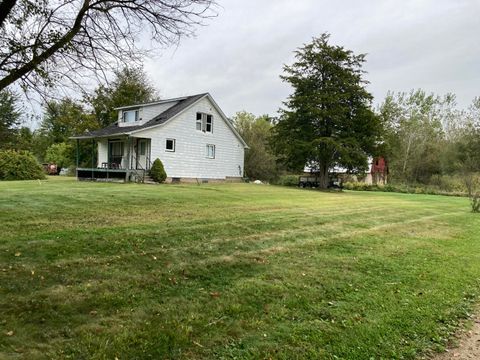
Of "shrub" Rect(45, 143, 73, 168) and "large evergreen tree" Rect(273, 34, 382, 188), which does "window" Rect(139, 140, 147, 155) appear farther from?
"shrub" Rect(45, 143, 73, 168)

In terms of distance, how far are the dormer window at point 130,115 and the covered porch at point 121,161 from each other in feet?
6.66

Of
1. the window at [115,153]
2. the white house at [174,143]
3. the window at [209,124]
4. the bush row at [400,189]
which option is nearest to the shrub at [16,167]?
the white house at [174,143]

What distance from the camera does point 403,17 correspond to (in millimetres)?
15891

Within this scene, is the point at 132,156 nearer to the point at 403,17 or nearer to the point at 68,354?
the point at 403,17

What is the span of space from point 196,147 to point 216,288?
81.3ft

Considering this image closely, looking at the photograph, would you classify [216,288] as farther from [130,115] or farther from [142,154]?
[130,115]

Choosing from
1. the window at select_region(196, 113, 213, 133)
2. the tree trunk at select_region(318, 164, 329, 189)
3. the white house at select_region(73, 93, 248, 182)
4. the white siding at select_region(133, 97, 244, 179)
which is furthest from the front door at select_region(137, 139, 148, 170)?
the tree trunk at select_region(318, 164, 329, 189)

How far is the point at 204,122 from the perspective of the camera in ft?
99.2

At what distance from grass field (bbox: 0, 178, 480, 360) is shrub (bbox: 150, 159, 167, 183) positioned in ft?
51.3

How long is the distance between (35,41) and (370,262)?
24.0 feet

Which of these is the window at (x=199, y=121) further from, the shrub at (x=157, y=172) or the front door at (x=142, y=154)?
the shrub at (x=157, y=172)

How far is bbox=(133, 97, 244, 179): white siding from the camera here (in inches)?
1081

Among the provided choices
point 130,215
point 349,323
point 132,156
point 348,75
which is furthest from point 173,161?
point 349,323

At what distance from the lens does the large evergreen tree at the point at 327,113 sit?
103 ft
